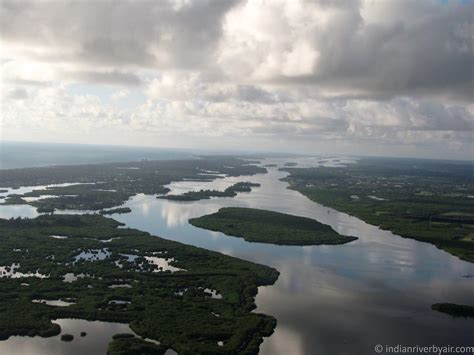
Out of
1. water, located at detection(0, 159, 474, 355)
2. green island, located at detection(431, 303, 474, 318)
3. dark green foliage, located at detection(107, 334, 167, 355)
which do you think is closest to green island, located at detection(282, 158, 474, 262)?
water, located at detection(0, 159, 474, 355)

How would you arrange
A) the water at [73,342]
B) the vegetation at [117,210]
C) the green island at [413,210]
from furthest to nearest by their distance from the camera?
the vegetation at [117,210] → the green island at [413,210] → the water at [73,342]

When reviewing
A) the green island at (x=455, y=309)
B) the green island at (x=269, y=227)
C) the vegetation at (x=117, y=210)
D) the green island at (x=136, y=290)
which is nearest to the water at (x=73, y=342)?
the green island at (x=136, y=290)

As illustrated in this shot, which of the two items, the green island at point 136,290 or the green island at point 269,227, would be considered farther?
the green island at point 269,227

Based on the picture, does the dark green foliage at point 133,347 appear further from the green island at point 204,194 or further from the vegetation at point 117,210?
the green island at point 204,194

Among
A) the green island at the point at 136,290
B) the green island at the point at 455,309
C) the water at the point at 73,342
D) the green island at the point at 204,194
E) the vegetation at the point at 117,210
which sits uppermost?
the green island at the point at 204,194

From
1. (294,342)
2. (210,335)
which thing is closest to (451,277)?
(294,342)

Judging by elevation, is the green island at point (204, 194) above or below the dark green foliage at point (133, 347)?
above

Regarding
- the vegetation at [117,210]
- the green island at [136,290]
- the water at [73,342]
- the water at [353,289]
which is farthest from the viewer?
the vegetation at [117,210]

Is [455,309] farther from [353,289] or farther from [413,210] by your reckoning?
[413,210]
